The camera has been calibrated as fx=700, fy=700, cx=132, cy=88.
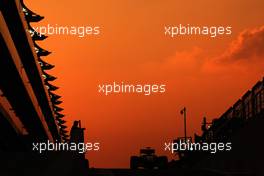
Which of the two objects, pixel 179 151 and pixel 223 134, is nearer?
pixel 223 134

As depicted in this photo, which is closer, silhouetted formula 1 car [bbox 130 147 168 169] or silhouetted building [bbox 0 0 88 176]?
silhouetted building [bbox 0 0 88 176]

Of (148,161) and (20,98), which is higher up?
(20,98)

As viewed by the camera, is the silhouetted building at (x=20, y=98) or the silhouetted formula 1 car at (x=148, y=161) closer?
the silhouetted building at (x=20, y=98)

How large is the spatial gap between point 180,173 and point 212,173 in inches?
87.2

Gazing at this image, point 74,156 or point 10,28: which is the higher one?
point 10,28

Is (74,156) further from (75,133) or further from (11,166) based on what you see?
(11,166)

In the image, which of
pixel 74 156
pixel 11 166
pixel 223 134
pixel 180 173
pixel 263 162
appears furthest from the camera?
pixel 223 134

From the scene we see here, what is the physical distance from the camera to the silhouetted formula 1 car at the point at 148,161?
5900 centimetres

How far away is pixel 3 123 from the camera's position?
40.5 m

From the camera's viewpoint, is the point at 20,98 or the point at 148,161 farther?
the point at 148,161

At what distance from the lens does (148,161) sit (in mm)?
59094

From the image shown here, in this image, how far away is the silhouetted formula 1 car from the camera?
2323 inches

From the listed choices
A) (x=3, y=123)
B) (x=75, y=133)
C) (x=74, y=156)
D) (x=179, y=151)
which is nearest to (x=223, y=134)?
(x=3, y=123)

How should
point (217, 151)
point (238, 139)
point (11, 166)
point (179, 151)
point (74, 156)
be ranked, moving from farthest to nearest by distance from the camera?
point (179, 151) < point (217, 151) < point (238, 139) < point (74, 156) < point (11, 166)
